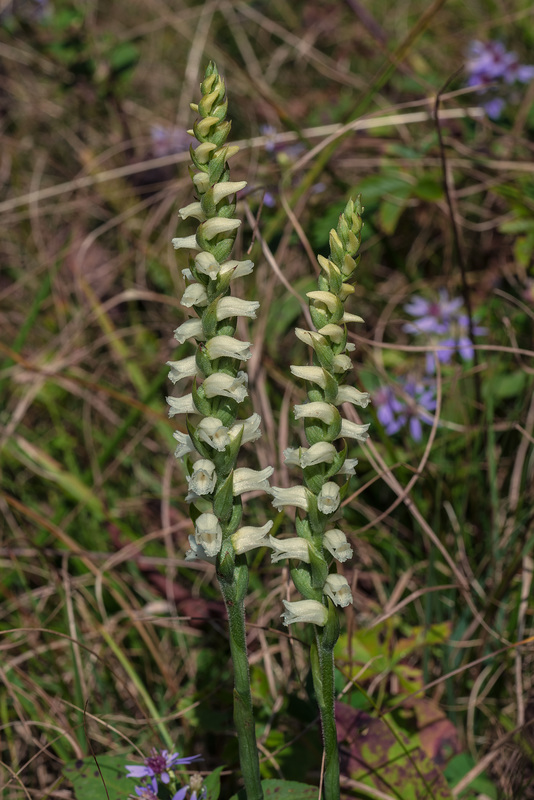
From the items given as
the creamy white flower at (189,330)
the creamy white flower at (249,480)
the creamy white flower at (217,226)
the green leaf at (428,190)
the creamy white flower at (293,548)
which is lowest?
the creamy white flower at (293,548)

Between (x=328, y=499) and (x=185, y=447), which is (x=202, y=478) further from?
(x=328, y=499)

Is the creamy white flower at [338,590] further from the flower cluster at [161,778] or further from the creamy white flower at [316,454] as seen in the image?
the flower cluster at [161,778]

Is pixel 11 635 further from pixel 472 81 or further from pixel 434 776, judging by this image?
pixel 472 81

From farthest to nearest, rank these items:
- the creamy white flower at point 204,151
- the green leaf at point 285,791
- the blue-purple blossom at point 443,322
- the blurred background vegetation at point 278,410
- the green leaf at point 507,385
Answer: the blue-purple blossom at point 443,322
the green leaf at point 507,385
the blurred background vegetation at point 278,410
the green leaf at point 285,791
the creamy white flower at point 204,151

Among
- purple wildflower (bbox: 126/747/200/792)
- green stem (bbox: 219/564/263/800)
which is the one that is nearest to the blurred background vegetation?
purple wildflower (bbox: 126/747/200/792)

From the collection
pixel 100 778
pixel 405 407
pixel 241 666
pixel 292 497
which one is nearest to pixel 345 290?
pixel 292 497

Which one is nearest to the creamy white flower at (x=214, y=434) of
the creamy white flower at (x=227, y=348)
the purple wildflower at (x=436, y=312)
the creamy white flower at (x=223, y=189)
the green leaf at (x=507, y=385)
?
the creamy white flower at (x=227, y=348)

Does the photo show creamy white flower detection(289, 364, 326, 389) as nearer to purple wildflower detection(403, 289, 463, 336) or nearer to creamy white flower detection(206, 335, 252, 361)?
creamy white flower detection(206, 335, 252, 361)
